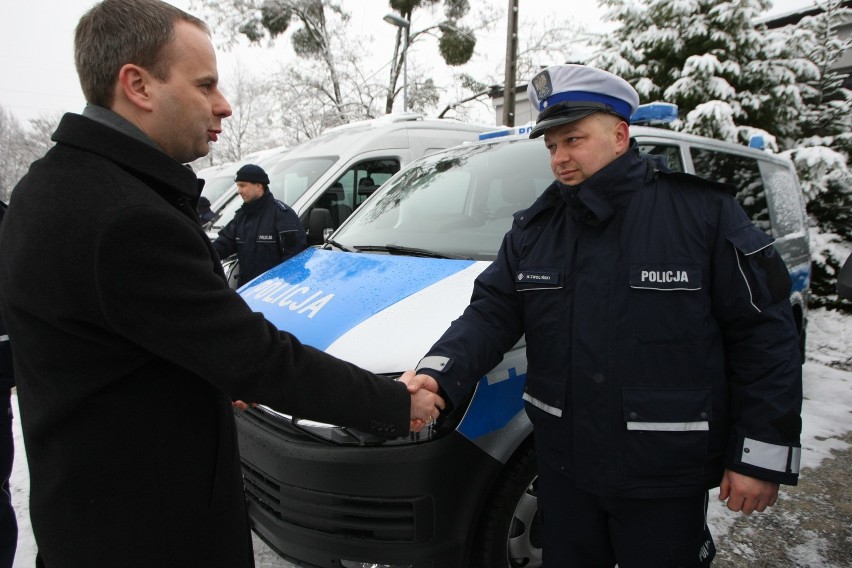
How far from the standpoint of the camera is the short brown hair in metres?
1.11

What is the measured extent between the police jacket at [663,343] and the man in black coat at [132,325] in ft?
2.11

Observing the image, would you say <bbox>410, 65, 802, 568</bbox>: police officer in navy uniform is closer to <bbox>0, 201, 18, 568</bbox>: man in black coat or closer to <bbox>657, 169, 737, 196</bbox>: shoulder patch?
<bbox>657, 169, 737, 196</bbox>: shoulder patch

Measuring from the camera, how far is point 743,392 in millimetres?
1466

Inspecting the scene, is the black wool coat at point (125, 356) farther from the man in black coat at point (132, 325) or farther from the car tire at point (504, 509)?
the car tire at point (504, 509)

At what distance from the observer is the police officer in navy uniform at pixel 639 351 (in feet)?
4.74

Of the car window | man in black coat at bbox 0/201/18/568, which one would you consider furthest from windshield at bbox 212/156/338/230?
man in black coat at bbox 0/201/18/568

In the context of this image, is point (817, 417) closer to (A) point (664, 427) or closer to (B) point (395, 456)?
(A) point (664, 427)

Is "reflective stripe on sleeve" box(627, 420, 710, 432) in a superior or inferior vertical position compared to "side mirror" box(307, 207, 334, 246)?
inferior

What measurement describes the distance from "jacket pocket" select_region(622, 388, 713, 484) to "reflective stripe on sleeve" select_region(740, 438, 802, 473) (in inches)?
4.0

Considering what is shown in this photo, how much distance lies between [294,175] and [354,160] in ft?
2.86

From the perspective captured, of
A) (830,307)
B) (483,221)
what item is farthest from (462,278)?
(830,307)

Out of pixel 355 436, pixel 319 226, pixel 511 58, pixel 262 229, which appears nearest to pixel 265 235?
pixel 262 229

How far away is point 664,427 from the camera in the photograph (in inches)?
57.0

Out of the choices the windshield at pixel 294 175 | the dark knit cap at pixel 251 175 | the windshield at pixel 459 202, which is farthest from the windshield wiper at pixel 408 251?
the windshield at pixel 294 175
